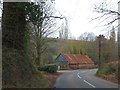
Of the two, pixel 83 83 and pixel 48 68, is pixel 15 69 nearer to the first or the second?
pixel 83 83

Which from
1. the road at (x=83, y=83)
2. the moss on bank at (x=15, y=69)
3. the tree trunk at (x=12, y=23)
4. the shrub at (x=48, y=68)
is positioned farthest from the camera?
the shrub at (x=48, y=68)

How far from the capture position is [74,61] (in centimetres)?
9931

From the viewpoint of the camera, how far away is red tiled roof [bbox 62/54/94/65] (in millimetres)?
99200

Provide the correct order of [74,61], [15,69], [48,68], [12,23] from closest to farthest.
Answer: [15,69], [12,23], [48,68], [74,61]

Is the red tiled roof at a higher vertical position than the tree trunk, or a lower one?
lower

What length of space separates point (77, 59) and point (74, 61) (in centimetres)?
367

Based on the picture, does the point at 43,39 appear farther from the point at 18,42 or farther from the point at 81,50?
the point at 81,50

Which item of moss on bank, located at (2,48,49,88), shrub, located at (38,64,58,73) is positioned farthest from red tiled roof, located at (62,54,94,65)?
moss on bank, located at (2,48,49,88)

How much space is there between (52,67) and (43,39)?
281 inches

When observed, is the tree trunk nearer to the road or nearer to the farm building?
the road

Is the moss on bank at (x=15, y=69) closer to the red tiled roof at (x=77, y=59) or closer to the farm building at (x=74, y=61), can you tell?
the farm building at (x=74, y=61)

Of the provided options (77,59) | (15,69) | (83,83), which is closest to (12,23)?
(15,69)

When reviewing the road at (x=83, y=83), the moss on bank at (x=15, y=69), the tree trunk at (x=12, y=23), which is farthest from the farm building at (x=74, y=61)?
the moss on bank at (x=15, y=69)

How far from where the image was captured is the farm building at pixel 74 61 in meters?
97.6
